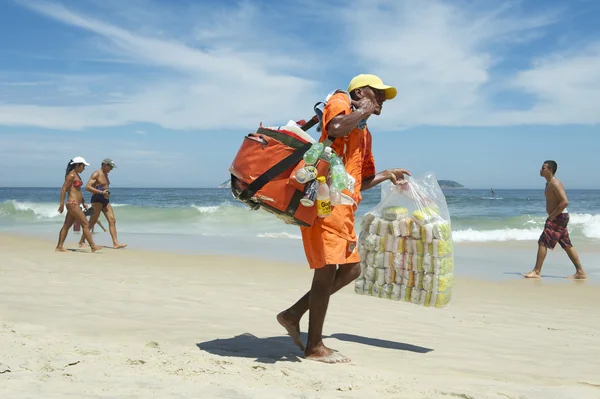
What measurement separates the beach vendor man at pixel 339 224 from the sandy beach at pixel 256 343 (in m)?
0.28

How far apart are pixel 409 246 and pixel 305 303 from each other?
105cm

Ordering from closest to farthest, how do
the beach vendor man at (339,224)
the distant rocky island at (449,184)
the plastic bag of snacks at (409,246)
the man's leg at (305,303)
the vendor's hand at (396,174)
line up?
the beach vendor man at (339,224)
the man's leg at (305,303)
the vendor's hand at (396,174)
the plastic bag of snacks at (409,246)
the distant rocky island at (449,184)

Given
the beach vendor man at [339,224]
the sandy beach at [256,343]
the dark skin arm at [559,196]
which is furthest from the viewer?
the dark skin arm at [559,196]

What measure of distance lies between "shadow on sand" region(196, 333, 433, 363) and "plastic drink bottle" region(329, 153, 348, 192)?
118 cm

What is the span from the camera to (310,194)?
3.63 metres

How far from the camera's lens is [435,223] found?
4699mm

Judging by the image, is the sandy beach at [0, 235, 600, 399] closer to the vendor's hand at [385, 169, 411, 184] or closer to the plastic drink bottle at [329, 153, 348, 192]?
the plastic drink bottle at [329, 153, 348, 192]

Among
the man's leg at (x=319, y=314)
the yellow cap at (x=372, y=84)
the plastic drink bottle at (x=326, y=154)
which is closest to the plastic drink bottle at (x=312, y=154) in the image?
the plastic drink bottle at (x=326, y=154)

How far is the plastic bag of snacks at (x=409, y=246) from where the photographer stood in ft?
15.3

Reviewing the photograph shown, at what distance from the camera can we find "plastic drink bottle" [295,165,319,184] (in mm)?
3598

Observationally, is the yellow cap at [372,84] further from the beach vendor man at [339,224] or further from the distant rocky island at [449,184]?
the distant rocky island at [449,184]

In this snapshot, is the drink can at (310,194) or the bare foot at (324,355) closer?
the drink can at (310,194)

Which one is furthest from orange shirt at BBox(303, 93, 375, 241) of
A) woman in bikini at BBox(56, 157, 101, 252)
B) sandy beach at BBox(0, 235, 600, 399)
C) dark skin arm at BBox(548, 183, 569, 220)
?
woman in bikini at BBox(56, 157, 101, 252)

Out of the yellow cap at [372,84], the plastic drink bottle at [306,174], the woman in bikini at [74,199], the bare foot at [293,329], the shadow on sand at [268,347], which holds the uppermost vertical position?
the yellow cap at [372,84]
